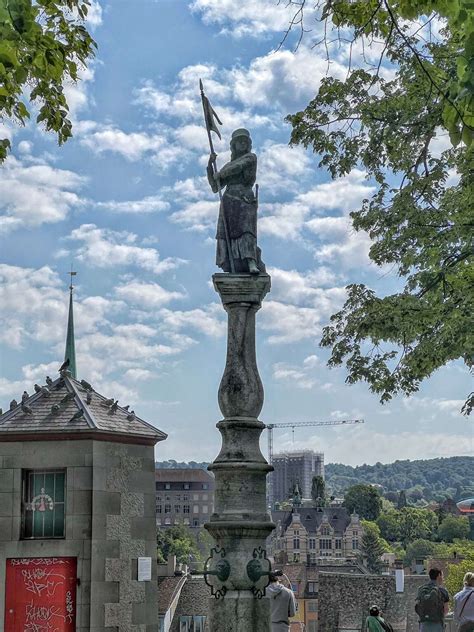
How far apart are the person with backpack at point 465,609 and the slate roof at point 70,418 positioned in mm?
4692

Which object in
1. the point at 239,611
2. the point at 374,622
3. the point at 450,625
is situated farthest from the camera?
the point at 450,625

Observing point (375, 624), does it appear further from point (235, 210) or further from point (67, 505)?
point (235, 210)

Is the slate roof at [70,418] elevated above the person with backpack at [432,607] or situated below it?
above

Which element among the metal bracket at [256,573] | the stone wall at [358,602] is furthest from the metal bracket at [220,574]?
the stone wall at [358,602]

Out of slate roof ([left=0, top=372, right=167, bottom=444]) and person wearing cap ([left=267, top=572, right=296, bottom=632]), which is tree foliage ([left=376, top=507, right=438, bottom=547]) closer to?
slate roof ([left=0, top=372, right=167, bottom=444])

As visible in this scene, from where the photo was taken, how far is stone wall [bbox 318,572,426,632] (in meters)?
26.8

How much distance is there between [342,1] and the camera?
9.97m

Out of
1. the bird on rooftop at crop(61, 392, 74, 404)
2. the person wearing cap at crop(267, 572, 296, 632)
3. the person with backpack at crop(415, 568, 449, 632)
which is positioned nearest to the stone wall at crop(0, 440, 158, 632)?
the bird on rooftop at crop(61, 392, 74, 404)

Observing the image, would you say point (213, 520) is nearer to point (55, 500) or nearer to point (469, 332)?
point (55, 500)

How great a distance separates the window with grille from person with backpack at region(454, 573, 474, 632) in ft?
17.0

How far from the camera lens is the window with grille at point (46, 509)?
43.6ft

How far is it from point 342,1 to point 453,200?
15.9 ft

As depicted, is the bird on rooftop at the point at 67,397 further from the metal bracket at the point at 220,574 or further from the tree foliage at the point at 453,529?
the tree foliage at the point at 453,529

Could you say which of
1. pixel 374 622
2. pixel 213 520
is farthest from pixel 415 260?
pixel 213 520
